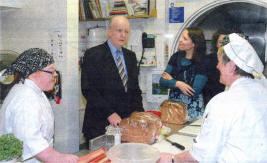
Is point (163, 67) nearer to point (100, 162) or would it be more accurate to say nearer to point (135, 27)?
point (135, 27)

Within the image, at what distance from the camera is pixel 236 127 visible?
1.92ft

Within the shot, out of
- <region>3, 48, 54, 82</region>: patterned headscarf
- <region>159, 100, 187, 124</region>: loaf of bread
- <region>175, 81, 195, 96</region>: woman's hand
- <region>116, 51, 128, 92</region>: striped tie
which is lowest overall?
<region>159, 100, 187, 124</region>: loaf of bread

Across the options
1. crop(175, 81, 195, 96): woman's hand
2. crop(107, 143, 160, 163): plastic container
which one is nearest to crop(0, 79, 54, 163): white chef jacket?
crop(107, 143, 160, 163): plastic container

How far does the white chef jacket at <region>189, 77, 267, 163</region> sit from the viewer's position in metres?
0.58

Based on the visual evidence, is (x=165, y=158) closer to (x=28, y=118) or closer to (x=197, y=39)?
(x=28, y=118)

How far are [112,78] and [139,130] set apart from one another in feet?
1.10

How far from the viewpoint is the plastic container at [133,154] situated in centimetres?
68

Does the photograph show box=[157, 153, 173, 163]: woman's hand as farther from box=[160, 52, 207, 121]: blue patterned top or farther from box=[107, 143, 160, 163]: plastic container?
box=[160, 52, 207, 121]: blue patterned top

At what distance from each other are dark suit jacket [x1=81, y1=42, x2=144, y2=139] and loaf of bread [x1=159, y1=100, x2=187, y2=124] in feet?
0.54

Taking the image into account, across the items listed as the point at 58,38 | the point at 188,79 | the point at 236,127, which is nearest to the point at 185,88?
the point at 188,79

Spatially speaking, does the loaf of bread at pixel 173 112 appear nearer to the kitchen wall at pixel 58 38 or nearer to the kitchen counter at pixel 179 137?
the kitchen counter at pixel 179 137

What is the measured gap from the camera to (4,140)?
521mm

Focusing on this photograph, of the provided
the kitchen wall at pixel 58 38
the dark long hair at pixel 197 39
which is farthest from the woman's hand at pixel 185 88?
the kitchen wall at pixel 58 38

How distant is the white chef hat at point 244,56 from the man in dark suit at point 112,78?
605 millimetres
